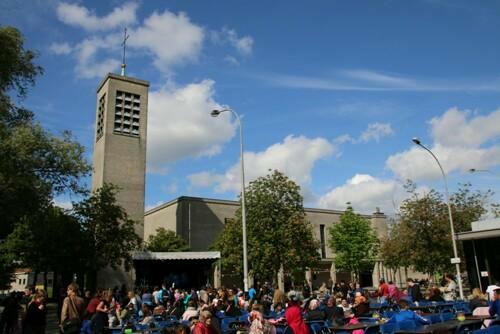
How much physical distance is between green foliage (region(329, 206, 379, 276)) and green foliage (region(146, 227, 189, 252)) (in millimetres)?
16579

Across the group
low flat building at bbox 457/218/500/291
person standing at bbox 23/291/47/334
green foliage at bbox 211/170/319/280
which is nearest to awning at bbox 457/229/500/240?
low flat building at bbox 457/218/500/291

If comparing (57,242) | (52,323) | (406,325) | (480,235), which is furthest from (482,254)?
(57,242)

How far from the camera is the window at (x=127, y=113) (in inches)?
1577

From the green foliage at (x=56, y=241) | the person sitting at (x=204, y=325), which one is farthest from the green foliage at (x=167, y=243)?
the person sitting at (x=204, y=325)

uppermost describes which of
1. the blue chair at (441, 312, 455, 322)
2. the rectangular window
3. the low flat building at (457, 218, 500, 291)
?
the rectangular window

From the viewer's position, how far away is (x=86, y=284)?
1323 inches

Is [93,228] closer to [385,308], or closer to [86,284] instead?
[86,284]

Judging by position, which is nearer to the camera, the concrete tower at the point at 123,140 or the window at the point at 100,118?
the concrete tower at the point at 123,140

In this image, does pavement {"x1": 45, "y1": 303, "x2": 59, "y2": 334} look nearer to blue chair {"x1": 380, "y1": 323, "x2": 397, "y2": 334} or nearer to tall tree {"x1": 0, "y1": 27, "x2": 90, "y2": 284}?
tall tree {"x1": 0, "y1": 27, "x2": 90, "y2": 284}

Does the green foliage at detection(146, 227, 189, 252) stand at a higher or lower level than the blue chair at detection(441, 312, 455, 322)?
higher

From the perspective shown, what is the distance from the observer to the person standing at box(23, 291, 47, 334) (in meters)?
10.6

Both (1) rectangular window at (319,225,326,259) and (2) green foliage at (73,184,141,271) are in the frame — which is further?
(1) rectangular window at (319,225,326,259)

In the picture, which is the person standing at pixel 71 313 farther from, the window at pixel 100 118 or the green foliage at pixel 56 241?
the window at pixel 100 118

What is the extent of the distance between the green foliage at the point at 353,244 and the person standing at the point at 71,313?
39745 millimetres
